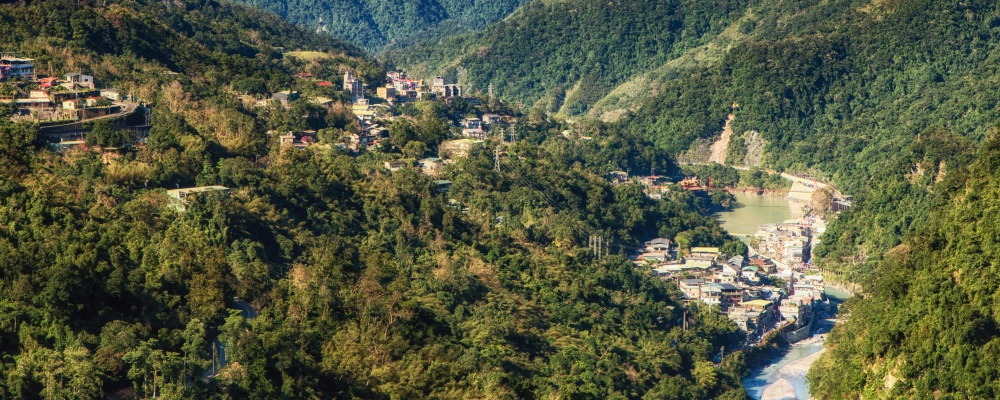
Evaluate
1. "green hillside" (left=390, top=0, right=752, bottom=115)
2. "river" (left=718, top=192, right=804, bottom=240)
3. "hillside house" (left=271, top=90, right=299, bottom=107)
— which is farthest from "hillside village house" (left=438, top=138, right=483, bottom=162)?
"green hillside" (left=390, top=0, right=752, bottom=115)

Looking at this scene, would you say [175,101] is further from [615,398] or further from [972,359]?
[972,359]

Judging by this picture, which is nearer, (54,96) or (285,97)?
(54,96)

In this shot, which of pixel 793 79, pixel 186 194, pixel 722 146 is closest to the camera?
pixel 186 194

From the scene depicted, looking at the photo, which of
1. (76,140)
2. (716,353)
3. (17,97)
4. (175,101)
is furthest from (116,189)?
(716,353)

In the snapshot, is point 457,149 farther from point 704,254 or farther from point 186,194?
point 186,194

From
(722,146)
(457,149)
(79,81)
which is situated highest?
(79,81)

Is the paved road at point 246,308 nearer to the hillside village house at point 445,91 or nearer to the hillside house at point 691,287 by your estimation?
the hillside house at point 691,287

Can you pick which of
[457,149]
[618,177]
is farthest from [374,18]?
[457,149]

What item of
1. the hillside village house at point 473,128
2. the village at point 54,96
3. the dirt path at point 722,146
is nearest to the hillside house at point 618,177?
the hillside village house at point 473,128
